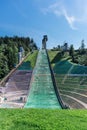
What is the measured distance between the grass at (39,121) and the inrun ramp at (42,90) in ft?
44.3

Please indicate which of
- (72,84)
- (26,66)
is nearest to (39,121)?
(72,84)

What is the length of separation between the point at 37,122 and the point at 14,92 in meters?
22.5

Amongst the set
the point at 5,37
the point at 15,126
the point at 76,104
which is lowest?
the point at 76,104

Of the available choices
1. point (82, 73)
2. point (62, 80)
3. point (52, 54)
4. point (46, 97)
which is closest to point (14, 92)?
point (46, 97)

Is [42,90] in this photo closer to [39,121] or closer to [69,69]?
[69,69]

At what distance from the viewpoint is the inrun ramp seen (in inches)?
883

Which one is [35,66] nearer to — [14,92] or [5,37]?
[14,92]

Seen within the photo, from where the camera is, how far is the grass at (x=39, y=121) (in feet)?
20.6

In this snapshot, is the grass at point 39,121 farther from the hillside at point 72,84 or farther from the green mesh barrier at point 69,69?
the green mesh barrier at point 69,69

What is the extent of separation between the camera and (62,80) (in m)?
33.5

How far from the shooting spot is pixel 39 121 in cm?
663

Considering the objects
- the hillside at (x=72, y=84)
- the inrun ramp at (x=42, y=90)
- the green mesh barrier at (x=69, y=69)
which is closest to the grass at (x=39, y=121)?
the inrun ramp at (x=42, y=90)

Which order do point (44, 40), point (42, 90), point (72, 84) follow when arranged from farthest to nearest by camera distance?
point (44, 40), point (72, 84), point (42, 90)

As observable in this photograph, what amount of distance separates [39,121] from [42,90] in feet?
74.2
